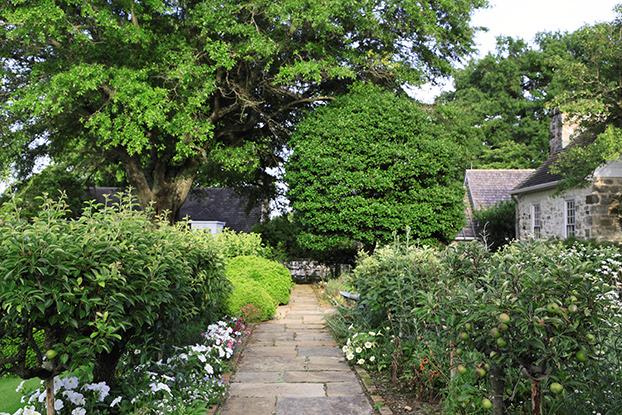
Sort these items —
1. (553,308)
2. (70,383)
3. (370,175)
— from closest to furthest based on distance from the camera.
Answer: (553,308) < (70,383) < (370,175)

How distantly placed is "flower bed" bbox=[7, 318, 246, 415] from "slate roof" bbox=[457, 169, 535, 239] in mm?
23085

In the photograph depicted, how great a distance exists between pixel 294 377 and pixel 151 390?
2.02 meters

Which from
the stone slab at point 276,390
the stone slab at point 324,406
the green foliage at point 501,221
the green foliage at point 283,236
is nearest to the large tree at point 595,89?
the green foliage at point 501,221

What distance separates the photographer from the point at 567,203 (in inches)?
718

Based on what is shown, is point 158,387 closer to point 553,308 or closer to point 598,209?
point 553,308

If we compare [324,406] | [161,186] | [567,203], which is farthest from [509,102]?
[324,406]

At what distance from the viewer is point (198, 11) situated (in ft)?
49.3

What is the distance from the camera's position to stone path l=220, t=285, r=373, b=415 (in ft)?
16.1

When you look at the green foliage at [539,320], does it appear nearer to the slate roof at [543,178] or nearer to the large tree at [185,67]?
the large tree at [185,67]

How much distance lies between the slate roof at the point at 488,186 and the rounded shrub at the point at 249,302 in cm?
1852

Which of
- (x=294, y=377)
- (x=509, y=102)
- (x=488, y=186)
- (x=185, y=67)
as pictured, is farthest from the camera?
(x=509, y=102)

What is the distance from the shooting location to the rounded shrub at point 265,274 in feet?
38.8

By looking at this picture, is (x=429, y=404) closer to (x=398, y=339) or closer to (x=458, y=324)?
(x=398, y=339)

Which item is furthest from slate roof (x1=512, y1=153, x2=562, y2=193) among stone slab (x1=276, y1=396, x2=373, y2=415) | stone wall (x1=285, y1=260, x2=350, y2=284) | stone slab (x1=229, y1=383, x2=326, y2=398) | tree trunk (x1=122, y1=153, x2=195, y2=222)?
stone slab (x1=276, y1=396, x2=373, y2=415)
